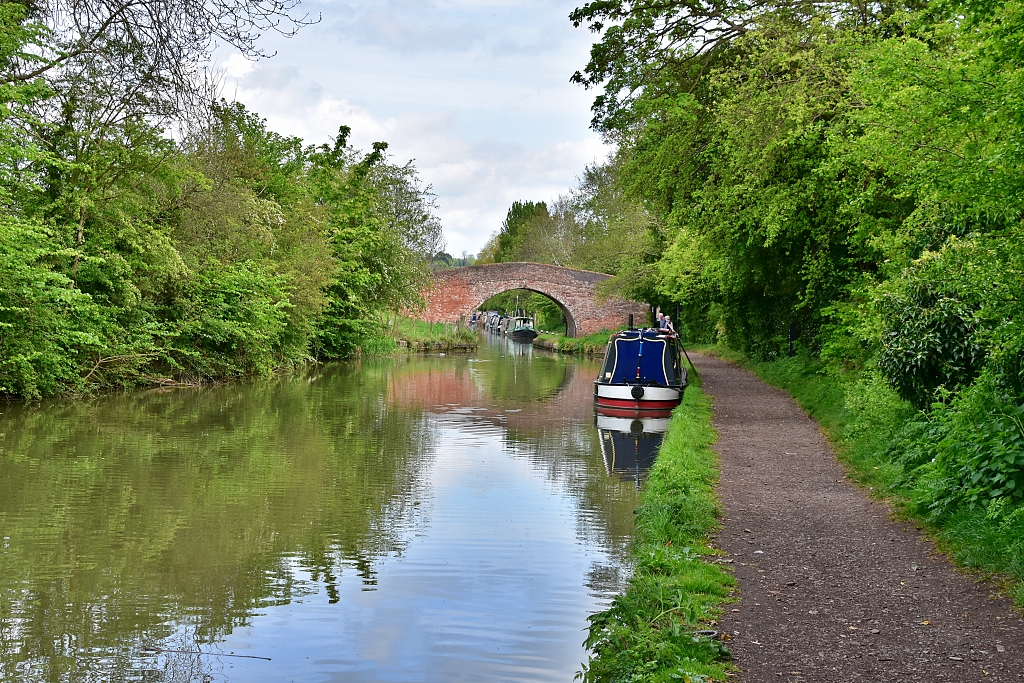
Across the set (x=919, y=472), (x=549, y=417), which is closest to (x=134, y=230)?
(x=549, y=417)

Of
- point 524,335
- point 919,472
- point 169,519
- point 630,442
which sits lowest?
point 630,442

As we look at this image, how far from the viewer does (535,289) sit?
47.7 metres

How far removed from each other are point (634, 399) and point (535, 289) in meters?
29.4

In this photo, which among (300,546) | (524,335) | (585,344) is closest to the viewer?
(300,546)

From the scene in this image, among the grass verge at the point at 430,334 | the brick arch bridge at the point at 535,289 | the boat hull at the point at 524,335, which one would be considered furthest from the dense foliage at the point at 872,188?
the boat hull at the point at 524,335

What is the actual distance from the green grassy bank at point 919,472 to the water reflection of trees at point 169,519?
3.80 meters

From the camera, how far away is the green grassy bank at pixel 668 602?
14.5 feet

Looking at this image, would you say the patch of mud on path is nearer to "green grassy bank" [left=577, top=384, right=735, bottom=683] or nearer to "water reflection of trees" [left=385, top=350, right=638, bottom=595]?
"green grassy bank" [left=577, top=384, right=735, bottom=683]

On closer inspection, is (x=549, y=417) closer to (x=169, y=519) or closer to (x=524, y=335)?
(x=169, y=519)

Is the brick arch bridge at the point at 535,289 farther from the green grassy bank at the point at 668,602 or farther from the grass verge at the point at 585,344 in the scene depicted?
the green grassy bank at the point at 668,602

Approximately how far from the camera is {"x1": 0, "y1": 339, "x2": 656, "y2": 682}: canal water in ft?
17.4

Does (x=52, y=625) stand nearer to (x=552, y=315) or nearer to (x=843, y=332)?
(x=843, y=332)

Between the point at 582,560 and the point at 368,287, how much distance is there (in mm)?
23311

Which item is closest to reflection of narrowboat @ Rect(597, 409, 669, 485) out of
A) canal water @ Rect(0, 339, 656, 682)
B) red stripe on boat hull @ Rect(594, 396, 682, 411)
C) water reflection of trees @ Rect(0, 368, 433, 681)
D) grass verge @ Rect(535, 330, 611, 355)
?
canal water @ Rect(0, 339, 656, 682)
